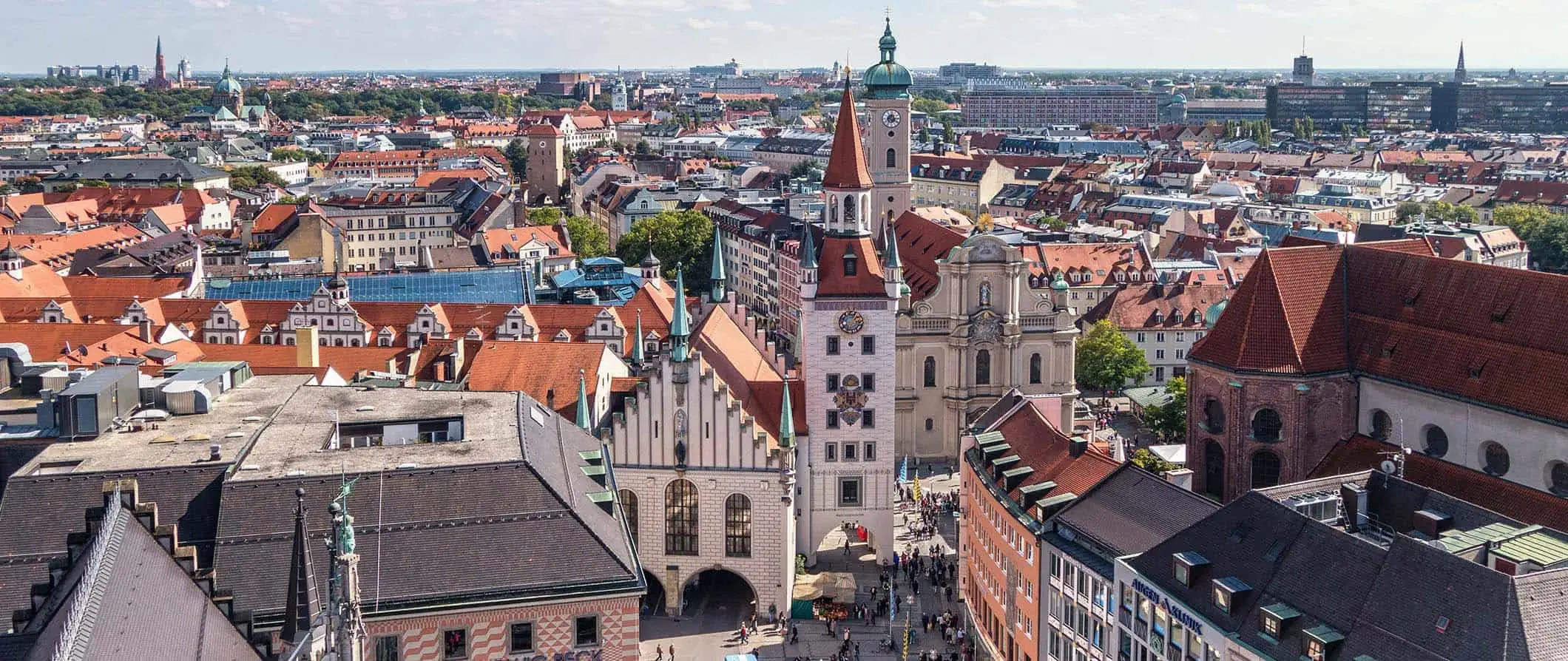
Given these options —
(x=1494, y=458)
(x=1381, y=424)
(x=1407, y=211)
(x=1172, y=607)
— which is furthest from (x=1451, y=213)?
(x=1172, y=607)

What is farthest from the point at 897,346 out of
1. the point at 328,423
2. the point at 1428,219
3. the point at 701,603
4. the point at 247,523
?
the point at 1428,219

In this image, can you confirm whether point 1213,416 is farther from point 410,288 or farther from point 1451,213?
Answer: point 1451,213

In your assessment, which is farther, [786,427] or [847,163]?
[847,163]

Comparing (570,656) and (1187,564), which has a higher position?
(1187,564)

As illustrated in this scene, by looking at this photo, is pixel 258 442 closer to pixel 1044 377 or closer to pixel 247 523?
pixel 247 523

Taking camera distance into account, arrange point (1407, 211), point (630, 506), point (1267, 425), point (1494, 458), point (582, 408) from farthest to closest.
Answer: point (1407, 211) < point (582, 408) < point (630, 506) < point (1267, 425) < point (1494, 458)

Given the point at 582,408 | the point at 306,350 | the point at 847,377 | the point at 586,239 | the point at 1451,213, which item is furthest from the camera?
the point at 1451,213

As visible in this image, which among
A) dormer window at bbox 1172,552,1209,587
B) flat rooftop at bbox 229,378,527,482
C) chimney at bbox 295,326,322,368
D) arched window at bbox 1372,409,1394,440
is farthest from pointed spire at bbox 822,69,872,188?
dormer window at bbox 1172,552,1209,587

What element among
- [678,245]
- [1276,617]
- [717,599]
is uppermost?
[678,245]
